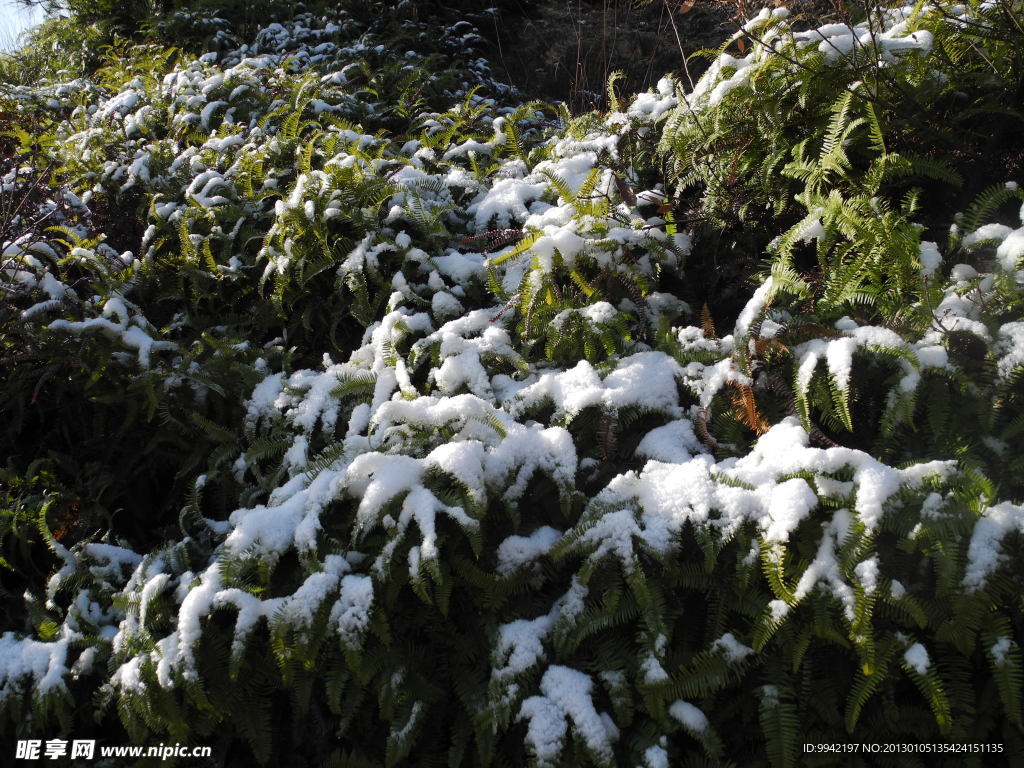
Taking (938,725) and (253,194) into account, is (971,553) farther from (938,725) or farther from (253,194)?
(253,194)

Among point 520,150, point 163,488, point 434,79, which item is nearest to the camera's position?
point 163,488

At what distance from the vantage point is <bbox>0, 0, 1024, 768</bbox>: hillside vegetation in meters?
1.75

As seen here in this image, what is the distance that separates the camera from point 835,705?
1.73m

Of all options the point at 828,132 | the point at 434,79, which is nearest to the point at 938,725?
the point at 828,132

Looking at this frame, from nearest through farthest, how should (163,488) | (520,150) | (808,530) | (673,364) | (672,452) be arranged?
1. (808,530)
2. (672,452)
3. (673,364)
4. (163,488)
5. (520,150)

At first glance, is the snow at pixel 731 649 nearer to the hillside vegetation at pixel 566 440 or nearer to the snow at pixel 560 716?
the hillside vegetation at pixel 566 440

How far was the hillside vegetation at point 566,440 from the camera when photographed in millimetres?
1752

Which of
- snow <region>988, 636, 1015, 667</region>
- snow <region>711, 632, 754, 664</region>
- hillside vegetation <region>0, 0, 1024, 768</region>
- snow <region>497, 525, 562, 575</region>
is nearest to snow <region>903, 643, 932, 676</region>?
hillside vegetation <region>0, 0, 1024, 768</region>

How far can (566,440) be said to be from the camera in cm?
214

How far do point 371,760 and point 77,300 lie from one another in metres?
2.27

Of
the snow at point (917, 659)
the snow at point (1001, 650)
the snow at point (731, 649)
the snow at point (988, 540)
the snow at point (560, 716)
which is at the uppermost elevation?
the snow at point (988, 540)

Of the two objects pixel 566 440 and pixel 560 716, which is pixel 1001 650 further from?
pixel 566 440

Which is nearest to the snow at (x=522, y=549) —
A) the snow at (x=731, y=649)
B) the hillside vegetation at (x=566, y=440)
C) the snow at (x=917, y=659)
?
the hillside vegetation at (x=566, y=440)

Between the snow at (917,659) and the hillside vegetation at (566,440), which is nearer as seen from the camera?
the snow at (917,659)
